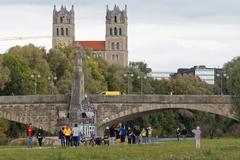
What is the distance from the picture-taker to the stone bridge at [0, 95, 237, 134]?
94.4 meters

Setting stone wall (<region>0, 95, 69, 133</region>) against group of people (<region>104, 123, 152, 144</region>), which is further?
stone wall (<region>0, 95, 69, 133</region>)

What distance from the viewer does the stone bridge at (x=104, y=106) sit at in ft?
310

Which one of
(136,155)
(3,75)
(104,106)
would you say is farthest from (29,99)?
(136,155)

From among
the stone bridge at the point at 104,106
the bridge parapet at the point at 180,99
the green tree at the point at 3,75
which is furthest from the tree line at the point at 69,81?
the stone bridge at the point at 104,106

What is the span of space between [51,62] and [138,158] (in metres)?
96.4

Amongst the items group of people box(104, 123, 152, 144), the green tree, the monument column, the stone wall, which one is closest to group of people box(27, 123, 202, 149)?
group of people box(104, 123, 152, 144)

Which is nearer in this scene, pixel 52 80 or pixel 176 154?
pixel 176 154

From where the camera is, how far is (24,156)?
4481 cm

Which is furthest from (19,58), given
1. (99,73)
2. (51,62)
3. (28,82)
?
(99,73)

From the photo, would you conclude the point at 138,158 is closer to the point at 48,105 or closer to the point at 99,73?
the point at 48,105

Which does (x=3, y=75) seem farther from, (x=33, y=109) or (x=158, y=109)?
(x=158, y=109)

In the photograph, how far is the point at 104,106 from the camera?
97.4m

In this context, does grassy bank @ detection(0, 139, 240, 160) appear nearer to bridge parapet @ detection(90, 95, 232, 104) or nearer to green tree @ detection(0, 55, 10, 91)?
bridge parapet @ detection(90, 95, 232, 104)

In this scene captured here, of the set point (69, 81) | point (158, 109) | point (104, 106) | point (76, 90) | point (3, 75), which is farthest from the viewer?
point (69, 81)
